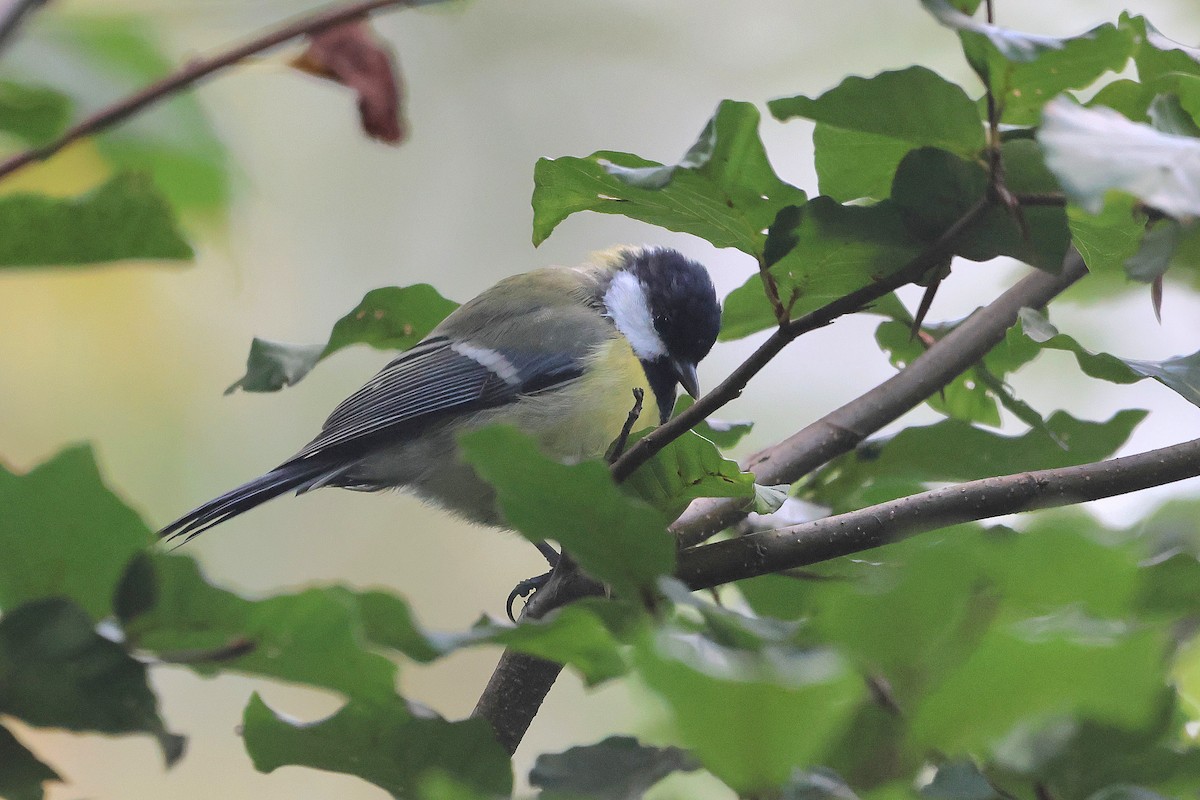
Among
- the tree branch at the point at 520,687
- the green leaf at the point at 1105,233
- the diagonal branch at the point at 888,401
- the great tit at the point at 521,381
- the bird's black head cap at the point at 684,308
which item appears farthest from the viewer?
the bird's black head cap at the point at 684,308

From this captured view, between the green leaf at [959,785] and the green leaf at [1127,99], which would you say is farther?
the green leaf at [1127,99]

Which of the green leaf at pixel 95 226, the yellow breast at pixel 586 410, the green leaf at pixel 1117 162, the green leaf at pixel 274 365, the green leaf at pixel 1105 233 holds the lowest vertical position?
the yellow breast at pixel 586 410

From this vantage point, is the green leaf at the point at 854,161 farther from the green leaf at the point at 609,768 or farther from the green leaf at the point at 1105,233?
the green leaf at the point at 609,768

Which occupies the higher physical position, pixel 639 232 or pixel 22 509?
pixel 22 509

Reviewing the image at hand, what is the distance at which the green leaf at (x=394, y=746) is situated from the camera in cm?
51

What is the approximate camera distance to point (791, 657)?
41cm

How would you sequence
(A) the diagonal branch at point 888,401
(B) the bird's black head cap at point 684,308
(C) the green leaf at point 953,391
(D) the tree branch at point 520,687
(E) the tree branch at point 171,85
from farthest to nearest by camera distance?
(B) the bird's black head cap at point 684,308 < (C) the green leaf at point 953,391 < (A) the diagonal branch at point 888,401 < (D) the tree branch at point 520,687 < (E) the tree branch at point 171,85

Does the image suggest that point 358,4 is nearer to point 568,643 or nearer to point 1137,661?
point 568,643

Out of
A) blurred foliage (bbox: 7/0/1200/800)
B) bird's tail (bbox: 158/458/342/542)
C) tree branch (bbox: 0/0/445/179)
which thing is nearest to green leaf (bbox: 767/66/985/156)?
blurred foliage (bbox: 7/0/1200/800)

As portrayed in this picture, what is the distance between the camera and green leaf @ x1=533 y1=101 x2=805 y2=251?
58cm

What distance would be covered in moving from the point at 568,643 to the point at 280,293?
10.8 feet

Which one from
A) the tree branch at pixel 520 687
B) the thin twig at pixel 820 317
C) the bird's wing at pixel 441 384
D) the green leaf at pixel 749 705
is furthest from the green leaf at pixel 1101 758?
the bird's wing at pixel 441 384

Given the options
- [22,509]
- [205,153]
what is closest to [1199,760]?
[22,509]

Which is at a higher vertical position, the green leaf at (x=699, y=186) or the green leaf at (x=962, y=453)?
the green leaf at (x=699, y=186)
